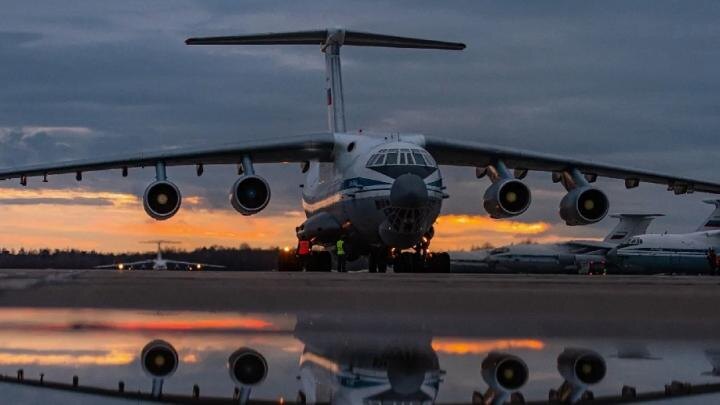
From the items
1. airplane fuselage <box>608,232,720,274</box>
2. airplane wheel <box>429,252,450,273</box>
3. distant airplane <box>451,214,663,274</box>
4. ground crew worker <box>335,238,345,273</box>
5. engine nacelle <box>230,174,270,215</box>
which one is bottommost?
airplane wheel <box>429,252,450,273</box>

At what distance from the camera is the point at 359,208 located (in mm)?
22641

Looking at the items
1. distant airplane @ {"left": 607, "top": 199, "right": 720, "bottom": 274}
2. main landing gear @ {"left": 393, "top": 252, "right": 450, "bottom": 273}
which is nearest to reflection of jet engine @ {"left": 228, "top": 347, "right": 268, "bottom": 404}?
main landing gear @ {"left": 393, "top": 252, "right": 450, "bottom": 273}

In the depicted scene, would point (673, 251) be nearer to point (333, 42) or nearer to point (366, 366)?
point (333, 42)

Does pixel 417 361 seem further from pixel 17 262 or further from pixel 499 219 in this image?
pixel 17 262

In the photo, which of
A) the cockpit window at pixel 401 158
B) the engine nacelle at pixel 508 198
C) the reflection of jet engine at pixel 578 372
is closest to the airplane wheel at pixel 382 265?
the engine nacelle at pixel 508 198

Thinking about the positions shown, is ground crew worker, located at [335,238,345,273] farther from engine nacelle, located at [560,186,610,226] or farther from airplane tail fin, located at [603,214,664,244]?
airplane tail fin, located at [603,214,664,244]

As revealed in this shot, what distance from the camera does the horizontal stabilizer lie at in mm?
27391

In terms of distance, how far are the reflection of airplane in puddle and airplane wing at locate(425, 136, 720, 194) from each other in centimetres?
1705

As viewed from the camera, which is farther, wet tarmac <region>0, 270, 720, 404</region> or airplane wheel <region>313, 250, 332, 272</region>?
airplane wheel <region>313, 250, 332, 272</region>

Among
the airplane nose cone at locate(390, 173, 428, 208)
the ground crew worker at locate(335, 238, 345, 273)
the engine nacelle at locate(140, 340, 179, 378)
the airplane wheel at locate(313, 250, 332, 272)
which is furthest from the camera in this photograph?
the airplane wheel at locate(313, 250, 332, 272)

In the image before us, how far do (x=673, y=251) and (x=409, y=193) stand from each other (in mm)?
25339

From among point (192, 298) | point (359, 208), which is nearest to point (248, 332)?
point (192, 298)

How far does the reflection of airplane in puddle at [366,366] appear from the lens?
4484 mm

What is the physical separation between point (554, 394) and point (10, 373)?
97.8 inches
